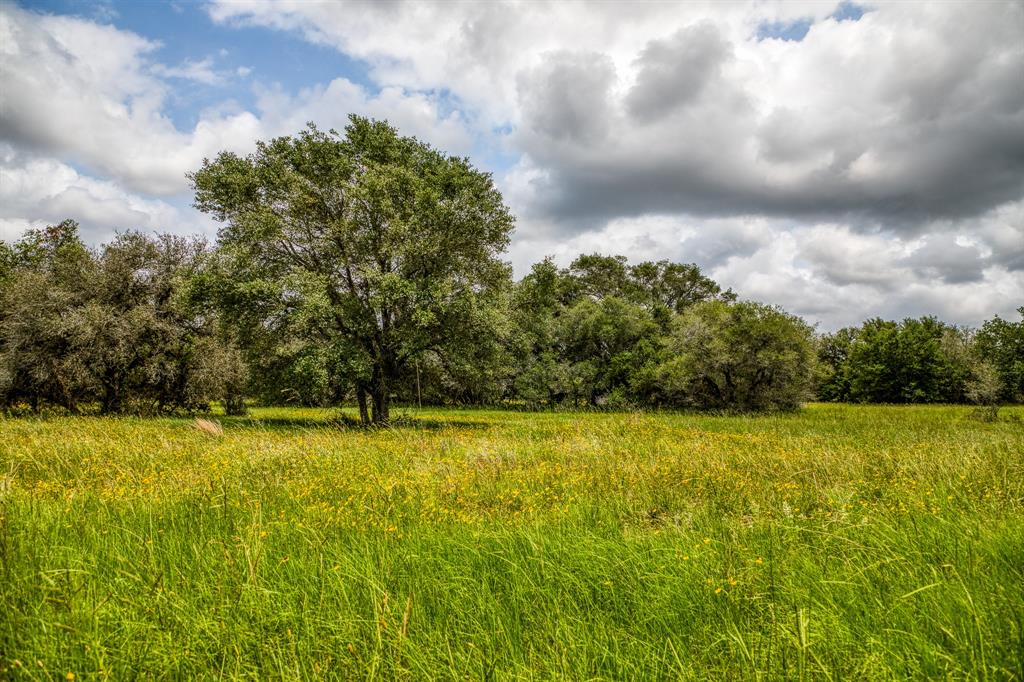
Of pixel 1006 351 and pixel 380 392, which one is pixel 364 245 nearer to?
pixel 380 392

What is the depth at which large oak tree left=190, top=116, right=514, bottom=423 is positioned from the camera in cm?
1909

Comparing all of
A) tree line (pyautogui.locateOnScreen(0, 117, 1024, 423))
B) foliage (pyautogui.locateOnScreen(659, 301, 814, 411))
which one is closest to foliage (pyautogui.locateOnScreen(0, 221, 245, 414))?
tree line (pyautogui.locateOnScreen(0, 117, 1024, 423))

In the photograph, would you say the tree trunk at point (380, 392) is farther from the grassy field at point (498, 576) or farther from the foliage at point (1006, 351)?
the foliage at point (1006, 351)

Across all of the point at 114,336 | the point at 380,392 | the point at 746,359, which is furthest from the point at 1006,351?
the point at 114,336

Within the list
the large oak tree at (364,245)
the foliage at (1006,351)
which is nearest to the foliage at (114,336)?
the large oak tree at (364,245)

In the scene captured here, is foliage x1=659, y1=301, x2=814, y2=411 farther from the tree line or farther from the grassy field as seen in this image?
the grassy field

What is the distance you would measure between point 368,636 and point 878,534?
15.8 ft

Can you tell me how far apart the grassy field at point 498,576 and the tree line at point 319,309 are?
1216 centimetres

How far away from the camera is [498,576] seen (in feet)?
12.2

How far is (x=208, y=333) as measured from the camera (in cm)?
2698

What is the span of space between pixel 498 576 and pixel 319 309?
1623 centimetres

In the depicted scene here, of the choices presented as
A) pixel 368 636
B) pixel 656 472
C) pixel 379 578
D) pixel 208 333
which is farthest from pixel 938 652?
pixel 208 333

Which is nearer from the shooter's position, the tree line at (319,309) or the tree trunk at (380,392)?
the tree line at (319,309)

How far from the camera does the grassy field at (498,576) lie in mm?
2551
